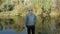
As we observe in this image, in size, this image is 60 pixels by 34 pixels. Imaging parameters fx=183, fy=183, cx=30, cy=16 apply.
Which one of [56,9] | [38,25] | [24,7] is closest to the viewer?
[38,25]

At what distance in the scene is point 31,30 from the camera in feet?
15.9

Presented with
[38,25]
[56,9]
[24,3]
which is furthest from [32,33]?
[24,3]

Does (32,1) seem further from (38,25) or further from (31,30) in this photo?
(31,30)

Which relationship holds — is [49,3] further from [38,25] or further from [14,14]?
[38,25]

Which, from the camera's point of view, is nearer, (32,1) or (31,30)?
(31,30)

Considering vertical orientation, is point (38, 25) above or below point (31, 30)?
below

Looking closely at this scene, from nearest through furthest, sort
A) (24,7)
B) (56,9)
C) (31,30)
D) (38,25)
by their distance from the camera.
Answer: (31,30) < (38,25) < (56,9) < (24,7)

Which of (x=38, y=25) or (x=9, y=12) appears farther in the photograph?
(x=9, y=12)

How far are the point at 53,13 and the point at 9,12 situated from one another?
9.96 ft

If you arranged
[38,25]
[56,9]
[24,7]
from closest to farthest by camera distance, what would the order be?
1. [38,25]
2. [56,9]
3. [24,7]

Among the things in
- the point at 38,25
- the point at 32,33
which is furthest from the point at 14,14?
the point at 32,33

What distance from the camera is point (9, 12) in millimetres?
12445

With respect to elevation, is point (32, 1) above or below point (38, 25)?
above

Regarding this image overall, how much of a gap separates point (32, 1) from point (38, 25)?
10.7 ft
